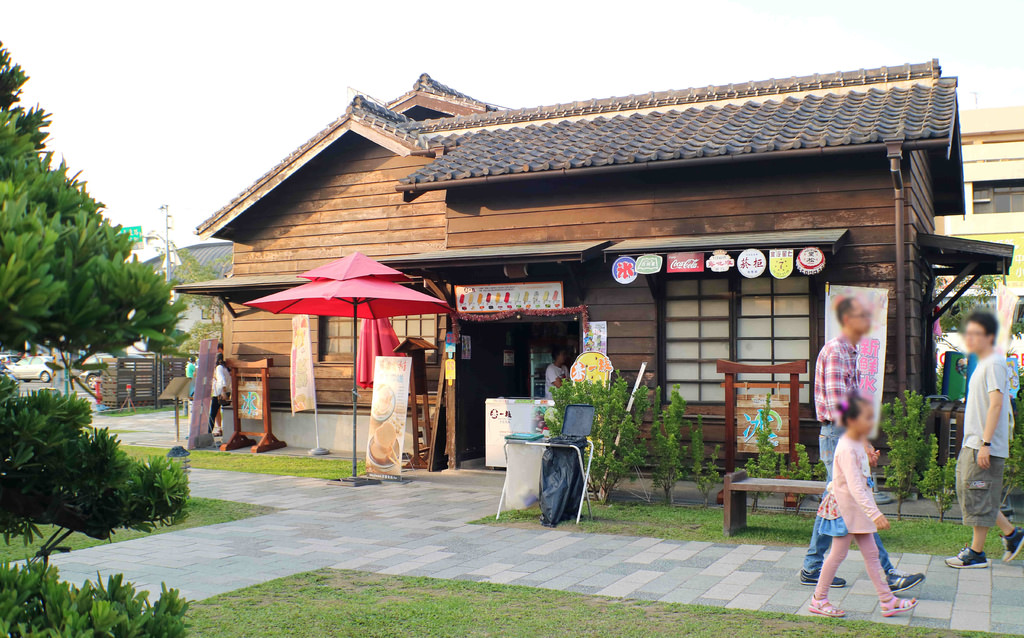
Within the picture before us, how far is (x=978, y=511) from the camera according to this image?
6289mm

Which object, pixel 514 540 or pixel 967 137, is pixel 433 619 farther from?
pixel 967 137

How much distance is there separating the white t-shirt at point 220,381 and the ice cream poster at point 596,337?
24.9 ft

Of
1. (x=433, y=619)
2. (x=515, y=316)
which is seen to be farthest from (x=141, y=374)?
(x=433, y=619)

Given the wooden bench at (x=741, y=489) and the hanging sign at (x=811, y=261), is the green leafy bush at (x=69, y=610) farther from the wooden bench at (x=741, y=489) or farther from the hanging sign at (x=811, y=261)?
the hanging sign at (x=811, y=261)

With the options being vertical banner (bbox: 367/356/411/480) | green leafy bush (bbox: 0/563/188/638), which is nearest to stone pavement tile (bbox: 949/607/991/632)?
green leafy bush (bbox: 0/563/188/638)

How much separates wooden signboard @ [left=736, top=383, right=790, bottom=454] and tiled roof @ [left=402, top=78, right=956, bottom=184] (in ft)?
9.20

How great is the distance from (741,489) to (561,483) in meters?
1.79

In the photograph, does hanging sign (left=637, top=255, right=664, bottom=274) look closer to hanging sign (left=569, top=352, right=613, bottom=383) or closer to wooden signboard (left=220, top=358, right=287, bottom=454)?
hanging sign (left=569, top=352, right=613, bottom=383)

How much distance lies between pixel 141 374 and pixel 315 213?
13325 mm

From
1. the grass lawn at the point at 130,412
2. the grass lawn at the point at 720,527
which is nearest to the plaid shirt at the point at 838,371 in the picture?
the grass lawn at the point at 720,527

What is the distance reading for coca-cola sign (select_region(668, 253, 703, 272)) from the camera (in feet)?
32.1

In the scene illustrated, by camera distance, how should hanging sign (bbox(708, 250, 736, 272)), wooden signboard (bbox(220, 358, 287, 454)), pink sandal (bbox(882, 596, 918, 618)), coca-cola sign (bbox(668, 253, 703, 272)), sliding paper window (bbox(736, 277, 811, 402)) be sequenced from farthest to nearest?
1. wooden signboard (bbox(220, 358, 287, 454))
2. sliding paper window (bbox(736, 277, 811, 402))
3. coca-cola sign (bbox(668, 253, 703, 272))
4. hanging sign (bbox(708, 250, 736, 272))
5. pink sandal (bbox(882, 596, 918, 618))

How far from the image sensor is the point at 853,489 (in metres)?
4.45

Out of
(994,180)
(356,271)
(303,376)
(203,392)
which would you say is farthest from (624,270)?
(994,180)
